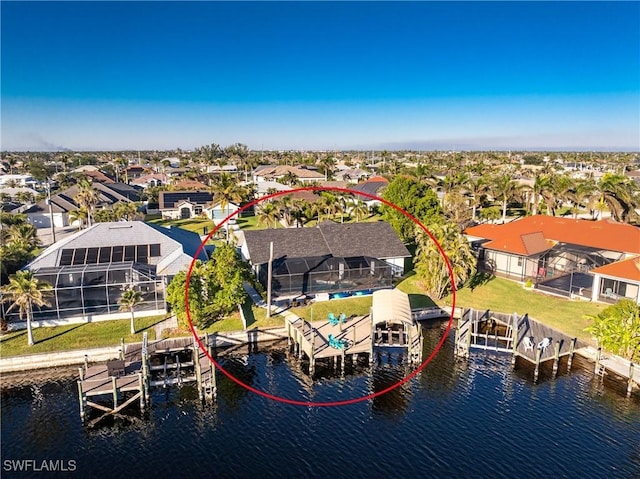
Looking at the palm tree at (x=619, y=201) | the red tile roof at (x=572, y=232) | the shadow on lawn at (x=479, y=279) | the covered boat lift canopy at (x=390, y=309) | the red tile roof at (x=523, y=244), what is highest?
the palm tree at (x=619, y=201)

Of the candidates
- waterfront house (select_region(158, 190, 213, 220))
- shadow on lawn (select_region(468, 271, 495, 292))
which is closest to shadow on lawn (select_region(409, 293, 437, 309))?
shadow on lawn (select_region(468, 271, 495, 292))

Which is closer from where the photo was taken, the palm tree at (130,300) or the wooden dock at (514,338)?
the wooden dock at (514,338)

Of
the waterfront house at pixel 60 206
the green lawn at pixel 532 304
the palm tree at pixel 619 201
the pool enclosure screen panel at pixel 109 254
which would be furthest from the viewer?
the waterfront house at pixel 60 206

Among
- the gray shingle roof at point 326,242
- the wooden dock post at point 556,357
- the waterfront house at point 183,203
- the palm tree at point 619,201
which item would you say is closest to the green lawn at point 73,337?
the gray shingle roof at point 326,242

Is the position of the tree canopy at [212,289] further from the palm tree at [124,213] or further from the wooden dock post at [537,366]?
the palm tree at [124,213]

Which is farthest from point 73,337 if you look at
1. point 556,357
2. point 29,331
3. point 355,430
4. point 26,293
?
point 556,357

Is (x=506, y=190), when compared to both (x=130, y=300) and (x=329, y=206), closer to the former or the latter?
(x=329, y=206)

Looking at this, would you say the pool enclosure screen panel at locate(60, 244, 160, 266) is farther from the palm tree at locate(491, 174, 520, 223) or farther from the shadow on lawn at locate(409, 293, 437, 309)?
the palm tree at locate(491, 174, 520, 223)
